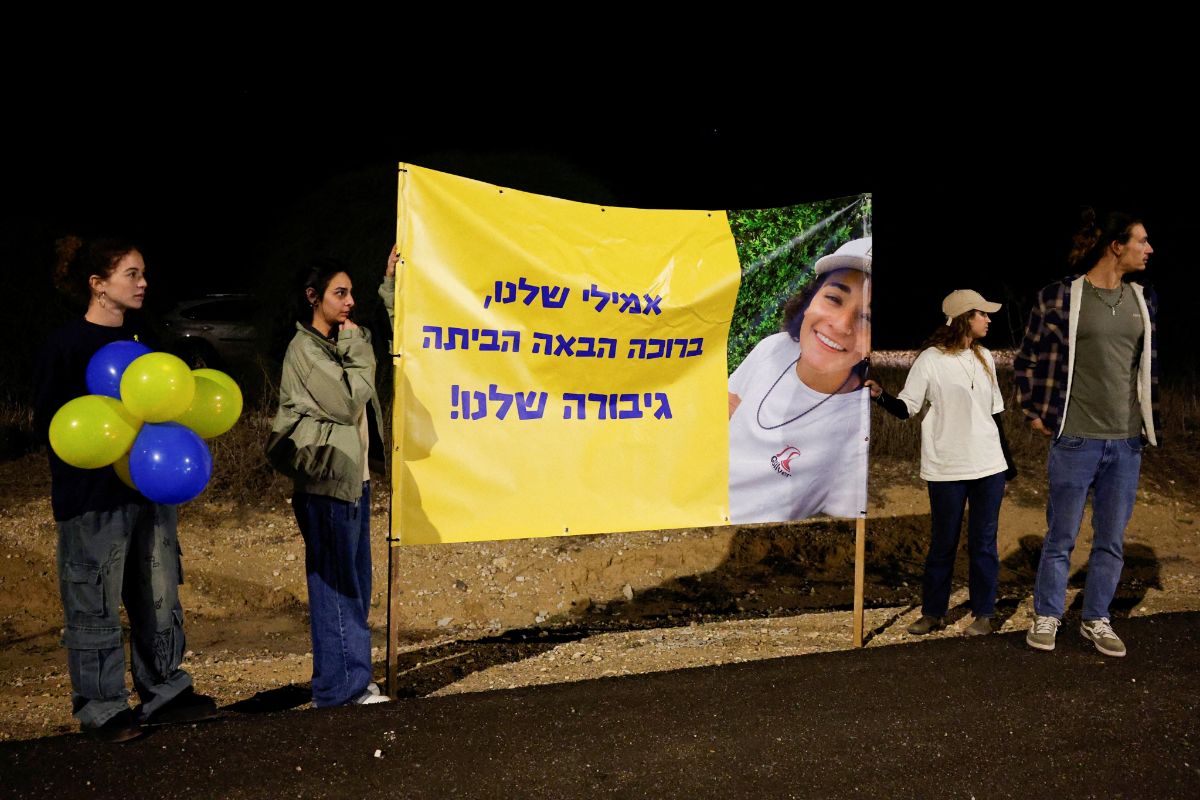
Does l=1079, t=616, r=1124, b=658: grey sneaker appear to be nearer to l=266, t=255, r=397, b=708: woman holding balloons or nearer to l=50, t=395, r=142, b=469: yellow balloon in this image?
l=266, t=255, r=397, b=708: woman holding balloons

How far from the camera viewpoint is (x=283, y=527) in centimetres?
855

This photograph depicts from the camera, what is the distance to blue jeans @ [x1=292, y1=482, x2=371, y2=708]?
4340mm

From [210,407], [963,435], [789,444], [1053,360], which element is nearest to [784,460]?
[789,444]

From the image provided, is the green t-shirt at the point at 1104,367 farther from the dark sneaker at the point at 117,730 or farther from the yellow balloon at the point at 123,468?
the dark sneaker at the point at 117,730

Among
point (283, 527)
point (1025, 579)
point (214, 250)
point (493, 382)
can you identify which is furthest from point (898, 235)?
point (493, 382)

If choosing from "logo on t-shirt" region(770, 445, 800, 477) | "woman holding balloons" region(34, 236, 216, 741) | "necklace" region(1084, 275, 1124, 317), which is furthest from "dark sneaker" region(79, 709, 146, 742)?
"necklace" region(1084, 275, 1124, 317)

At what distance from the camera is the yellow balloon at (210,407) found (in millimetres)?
4023

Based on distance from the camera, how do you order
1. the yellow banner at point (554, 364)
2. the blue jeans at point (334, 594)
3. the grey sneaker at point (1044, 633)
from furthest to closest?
the grey sneaker at point (1044, 633) → the yellow banner at point (554, 364) → the blue jeans at point (334, 594)

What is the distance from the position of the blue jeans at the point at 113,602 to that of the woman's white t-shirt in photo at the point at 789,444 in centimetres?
277

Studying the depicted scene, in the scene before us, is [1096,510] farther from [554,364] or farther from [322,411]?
[322,411]

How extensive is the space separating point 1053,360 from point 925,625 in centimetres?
165

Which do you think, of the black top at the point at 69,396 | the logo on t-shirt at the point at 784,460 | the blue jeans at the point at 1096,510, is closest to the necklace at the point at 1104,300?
the blue jeans at the point at 1096,510

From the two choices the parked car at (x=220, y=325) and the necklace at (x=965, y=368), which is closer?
the necklace at (x=965, y=368)

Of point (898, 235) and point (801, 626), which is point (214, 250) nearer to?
point (898, 235)
